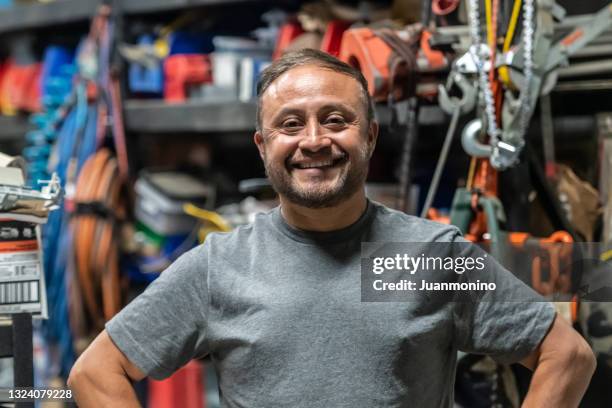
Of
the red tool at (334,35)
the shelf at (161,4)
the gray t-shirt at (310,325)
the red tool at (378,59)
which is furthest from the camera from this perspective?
the shelf at (161,4)

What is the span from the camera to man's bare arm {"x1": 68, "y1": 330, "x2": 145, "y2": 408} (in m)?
1.19

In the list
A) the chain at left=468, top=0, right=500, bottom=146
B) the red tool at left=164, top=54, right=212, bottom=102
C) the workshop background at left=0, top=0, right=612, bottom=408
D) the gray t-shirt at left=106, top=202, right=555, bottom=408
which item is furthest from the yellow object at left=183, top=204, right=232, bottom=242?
the gray t-shirt at left=106, top=202, right=555, bottom=408

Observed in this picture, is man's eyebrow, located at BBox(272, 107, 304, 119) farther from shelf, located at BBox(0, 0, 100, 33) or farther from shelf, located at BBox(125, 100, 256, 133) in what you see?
shelf, located at BBox(0, 0, 100, 33)

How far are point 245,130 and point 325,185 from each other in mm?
1391

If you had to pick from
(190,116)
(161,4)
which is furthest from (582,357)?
(161,4)

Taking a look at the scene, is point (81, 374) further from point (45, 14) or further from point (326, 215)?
point (45, 14)

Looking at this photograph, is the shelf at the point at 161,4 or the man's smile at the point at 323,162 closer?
the man's smile at the point at 323,162

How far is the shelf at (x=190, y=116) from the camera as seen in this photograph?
2430 mm

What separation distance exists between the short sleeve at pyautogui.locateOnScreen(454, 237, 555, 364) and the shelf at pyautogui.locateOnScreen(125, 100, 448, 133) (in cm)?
133

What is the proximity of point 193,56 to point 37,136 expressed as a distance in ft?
1.94

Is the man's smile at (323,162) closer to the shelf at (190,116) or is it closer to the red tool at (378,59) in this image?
the red tool at (378,59)

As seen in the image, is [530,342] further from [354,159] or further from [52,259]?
[52,259]

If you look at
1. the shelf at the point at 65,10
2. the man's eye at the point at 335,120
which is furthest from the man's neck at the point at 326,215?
the shelf at the point at 65,10

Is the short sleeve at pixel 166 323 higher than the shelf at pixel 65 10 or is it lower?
lower
